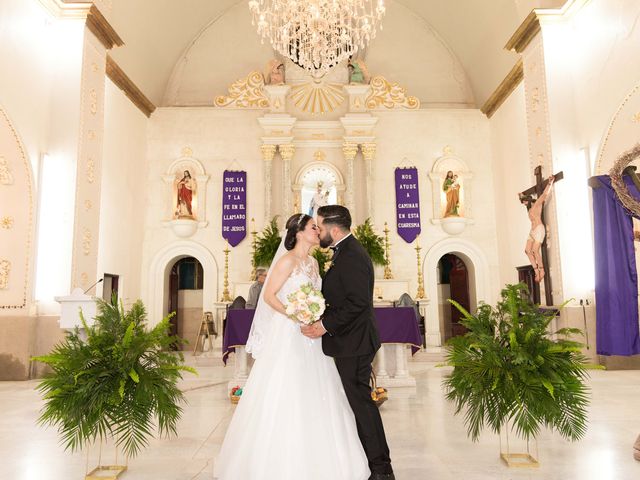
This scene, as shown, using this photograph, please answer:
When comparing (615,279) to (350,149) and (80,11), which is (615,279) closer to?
(350,149)

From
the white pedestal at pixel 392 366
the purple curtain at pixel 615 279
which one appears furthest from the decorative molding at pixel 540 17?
the white pedestal at pixel 392 366

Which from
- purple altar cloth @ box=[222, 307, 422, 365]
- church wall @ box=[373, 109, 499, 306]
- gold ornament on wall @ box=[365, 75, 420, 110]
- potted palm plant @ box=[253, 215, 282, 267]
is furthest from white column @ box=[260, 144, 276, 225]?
purple altar cloth @ box=[222, 307, 422, 365]

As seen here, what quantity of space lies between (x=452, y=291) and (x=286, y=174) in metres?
6.17

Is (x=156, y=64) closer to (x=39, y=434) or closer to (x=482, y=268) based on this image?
(x=482, y=268)

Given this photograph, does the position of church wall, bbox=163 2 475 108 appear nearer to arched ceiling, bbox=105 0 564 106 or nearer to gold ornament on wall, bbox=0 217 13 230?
arched ceiling, bbox=105 0 564 106

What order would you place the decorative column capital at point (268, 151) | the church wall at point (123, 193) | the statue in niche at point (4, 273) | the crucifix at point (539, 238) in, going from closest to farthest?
the statue in niche at point (4, 273) < the crucifix at point (539, 238) < the church wall at point (123, 193) < the decorative column capital at point (268, 151)

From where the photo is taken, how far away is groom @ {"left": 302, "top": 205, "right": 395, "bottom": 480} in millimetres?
3217

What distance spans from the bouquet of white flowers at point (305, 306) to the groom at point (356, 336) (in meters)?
0.10

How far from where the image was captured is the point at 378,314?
7.20 metres

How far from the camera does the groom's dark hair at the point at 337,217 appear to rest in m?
3.42

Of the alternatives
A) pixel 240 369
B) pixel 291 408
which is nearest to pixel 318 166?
pixel 240 369

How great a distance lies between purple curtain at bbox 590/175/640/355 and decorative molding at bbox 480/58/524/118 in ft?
18.5

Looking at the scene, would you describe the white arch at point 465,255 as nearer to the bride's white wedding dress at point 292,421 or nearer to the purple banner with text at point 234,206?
the purple banner with text at point 234,206

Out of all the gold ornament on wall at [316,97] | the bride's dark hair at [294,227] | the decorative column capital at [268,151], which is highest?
the gold ornament on wall at [316,97]
